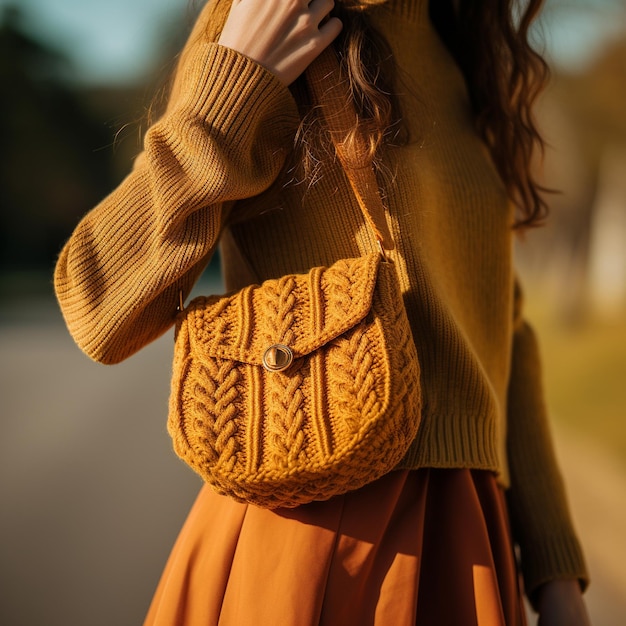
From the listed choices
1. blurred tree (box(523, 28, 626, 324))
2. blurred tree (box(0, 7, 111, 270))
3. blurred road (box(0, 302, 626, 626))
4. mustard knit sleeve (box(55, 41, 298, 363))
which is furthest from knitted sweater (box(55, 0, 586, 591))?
blurred tree (box(0, 7, 111, 270))

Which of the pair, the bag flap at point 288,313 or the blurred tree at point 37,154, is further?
the blurred tree at point 37,154

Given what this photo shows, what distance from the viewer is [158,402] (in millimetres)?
8484

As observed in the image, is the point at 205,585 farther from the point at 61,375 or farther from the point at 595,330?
the point at 595,330

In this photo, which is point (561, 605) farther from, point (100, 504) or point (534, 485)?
point (100, 504)

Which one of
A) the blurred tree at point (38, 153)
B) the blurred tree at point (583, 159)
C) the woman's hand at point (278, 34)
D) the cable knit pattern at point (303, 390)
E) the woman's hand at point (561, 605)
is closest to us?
the cable knit pattern at point (303, 390)

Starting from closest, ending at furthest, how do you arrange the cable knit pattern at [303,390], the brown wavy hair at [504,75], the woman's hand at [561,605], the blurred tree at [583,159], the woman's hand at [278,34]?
the cable knit pattern at [303,390], the woman's hand at [278,34], the woman's hand at [561,605], the brown wavy hair at [504,75], the blurred tree at [583,159]

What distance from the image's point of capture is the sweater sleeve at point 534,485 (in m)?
1.79

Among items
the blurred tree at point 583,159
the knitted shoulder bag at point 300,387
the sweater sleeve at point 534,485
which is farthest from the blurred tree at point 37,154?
the knitted shoulder bag at point 300,387

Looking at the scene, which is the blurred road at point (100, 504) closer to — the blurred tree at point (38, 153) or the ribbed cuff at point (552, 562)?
the ribbed cuff at point (552, 562)

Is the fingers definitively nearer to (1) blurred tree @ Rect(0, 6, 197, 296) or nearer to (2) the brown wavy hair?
(2) the brown wavy hair

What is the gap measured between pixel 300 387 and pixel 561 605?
0.92 m

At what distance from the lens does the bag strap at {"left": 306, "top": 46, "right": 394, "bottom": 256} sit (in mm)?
1384

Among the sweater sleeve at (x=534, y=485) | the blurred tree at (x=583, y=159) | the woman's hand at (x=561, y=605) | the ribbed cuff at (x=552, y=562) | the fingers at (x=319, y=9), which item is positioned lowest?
the blurred tree at (x=583, y=159)

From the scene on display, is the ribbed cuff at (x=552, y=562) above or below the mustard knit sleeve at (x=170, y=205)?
below
